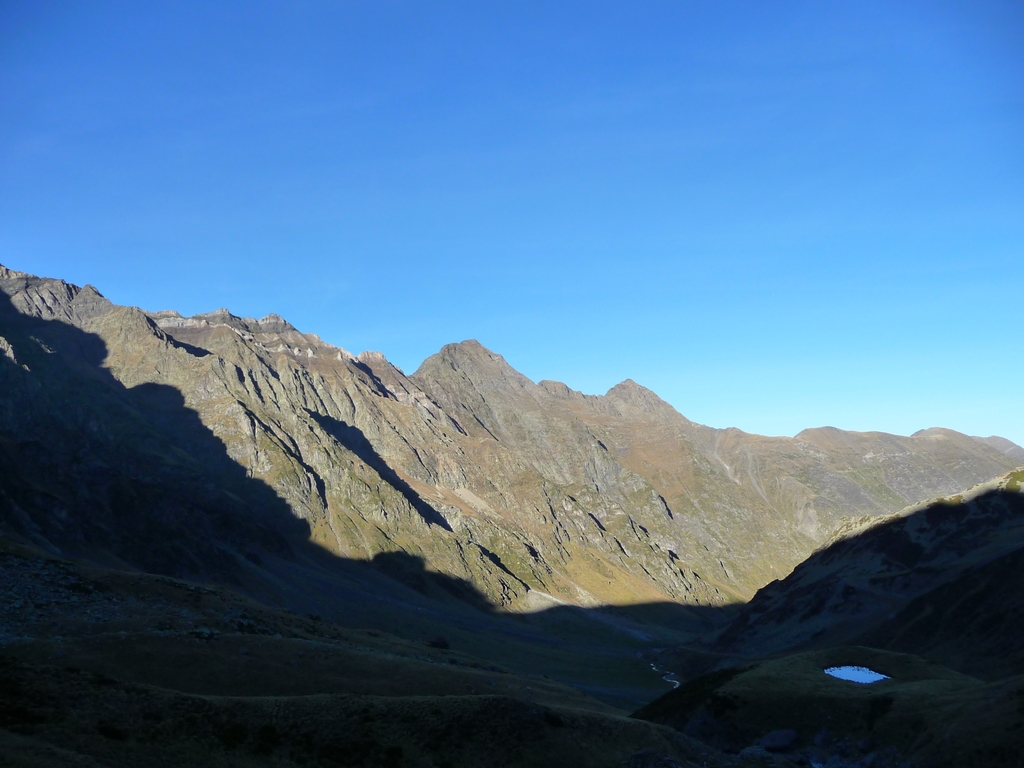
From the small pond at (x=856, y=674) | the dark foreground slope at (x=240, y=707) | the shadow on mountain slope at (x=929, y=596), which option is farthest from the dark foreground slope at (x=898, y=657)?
the dark foreground slope at (x=240, y=707)

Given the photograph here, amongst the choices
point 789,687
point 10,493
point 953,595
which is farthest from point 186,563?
point 953,595

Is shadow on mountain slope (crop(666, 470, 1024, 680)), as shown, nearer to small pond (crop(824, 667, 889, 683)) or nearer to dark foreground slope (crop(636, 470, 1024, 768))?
dark foreground slope (crop(636, 470, 1024, 768))

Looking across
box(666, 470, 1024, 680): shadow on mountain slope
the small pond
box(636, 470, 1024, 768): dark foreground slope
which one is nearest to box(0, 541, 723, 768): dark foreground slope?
box(636, 470, 1024, 768): dark foreground slope

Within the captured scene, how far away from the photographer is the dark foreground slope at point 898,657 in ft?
218

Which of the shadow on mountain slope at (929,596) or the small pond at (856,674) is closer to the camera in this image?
the small pond at (856,674)

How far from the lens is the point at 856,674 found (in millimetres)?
90062

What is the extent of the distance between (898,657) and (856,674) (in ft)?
27.9

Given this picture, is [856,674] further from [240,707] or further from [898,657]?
[240,707]

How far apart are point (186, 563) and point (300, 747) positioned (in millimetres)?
167095

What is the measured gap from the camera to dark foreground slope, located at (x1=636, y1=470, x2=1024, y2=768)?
66438 mm

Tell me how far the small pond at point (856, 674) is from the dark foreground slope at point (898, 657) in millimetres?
1347

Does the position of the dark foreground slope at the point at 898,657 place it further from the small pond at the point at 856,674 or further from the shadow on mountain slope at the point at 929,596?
the small pond at the point at 856,674

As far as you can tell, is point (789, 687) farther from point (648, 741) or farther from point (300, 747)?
point (300, 747)

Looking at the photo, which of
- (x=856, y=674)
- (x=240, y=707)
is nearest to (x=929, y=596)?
(x=856, y=674)
